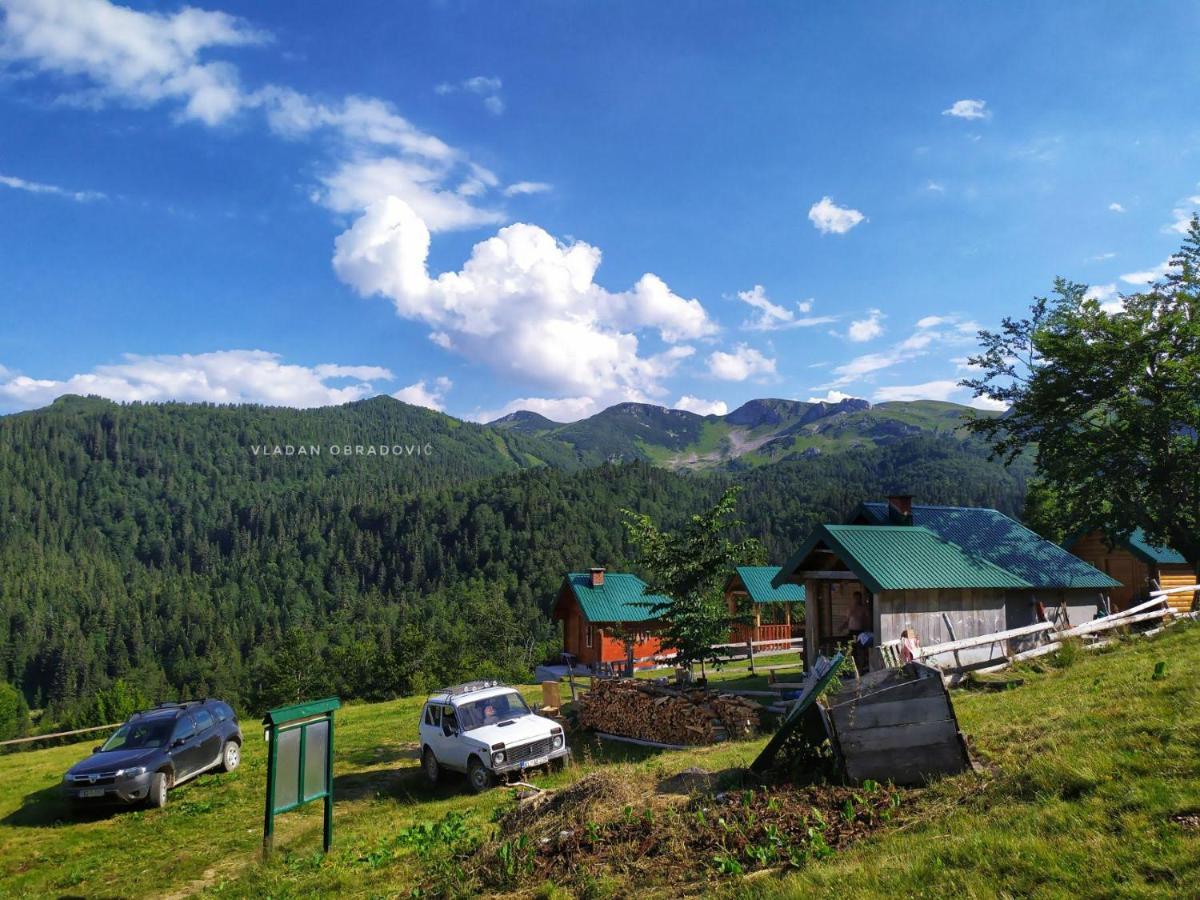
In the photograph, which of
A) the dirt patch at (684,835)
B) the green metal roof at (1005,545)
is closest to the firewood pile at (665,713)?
the dirt patch at (684,835)

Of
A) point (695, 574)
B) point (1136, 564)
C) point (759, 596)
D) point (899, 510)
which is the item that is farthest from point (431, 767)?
point (1136, 564)

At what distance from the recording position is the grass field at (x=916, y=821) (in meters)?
6.11

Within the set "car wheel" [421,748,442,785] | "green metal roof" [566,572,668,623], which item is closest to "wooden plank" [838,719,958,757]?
"car wheel" [421,748,442,785]

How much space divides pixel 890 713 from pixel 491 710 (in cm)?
985

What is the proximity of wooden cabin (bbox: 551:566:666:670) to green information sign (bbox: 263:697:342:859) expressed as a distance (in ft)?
95.2

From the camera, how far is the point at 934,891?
5930 millimetres

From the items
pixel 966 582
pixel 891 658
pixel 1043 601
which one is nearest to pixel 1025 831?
pixel 891 658

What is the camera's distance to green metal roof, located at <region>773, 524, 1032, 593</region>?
20.2m

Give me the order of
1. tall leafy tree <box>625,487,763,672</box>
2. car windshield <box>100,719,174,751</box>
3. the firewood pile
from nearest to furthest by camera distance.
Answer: car windshield <box>100,719,174,751</box>
the firewood pile
tall leafy tree <box>625,487,763,672</box>

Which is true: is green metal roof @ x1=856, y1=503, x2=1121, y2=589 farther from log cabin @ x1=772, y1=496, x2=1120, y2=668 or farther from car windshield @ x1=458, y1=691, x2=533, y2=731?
car windshield @ x1=458, y1=691, x2=533, y2=731

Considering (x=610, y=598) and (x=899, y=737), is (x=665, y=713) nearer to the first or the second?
(x=899, y=737)

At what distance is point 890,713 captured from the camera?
940cm

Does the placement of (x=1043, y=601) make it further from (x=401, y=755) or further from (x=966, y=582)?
(x=401, y=755)

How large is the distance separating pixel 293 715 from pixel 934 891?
8.78 meters
